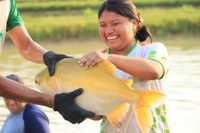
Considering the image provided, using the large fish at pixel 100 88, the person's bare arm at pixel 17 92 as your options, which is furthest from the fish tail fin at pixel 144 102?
the person's bare arm at pixel 17 92

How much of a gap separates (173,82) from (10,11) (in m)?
6.43

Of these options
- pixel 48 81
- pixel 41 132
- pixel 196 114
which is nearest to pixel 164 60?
pixel 48 81

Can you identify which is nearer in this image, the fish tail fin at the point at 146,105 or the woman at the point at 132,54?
the fish tail fin at the point at 146,105

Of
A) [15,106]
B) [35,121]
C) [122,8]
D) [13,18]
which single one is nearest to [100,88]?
[122,8]

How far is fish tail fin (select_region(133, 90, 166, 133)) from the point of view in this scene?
240cm

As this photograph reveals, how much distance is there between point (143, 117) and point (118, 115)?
118 millimetres

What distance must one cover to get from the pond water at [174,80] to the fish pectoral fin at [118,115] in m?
3.76

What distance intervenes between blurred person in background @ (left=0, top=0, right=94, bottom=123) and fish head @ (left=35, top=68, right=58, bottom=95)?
2 centimetres

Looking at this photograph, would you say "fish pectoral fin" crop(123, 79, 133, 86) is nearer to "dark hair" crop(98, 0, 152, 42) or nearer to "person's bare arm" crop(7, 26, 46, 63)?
"dark hair" crop(98, 0, 152, 42)

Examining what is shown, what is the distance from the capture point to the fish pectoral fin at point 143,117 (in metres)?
2.41

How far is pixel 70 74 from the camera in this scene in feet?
7.81

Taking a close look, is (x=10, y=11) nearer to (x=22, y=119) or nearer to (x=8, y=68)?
(x=22, y=119)

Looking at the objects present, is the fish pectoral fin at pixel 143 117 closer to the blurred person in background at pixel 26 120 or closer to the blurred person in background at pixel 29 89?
the blurred person in background at pixel 29 89

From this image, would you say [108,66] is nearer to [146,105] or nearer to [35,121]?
[146,105]
